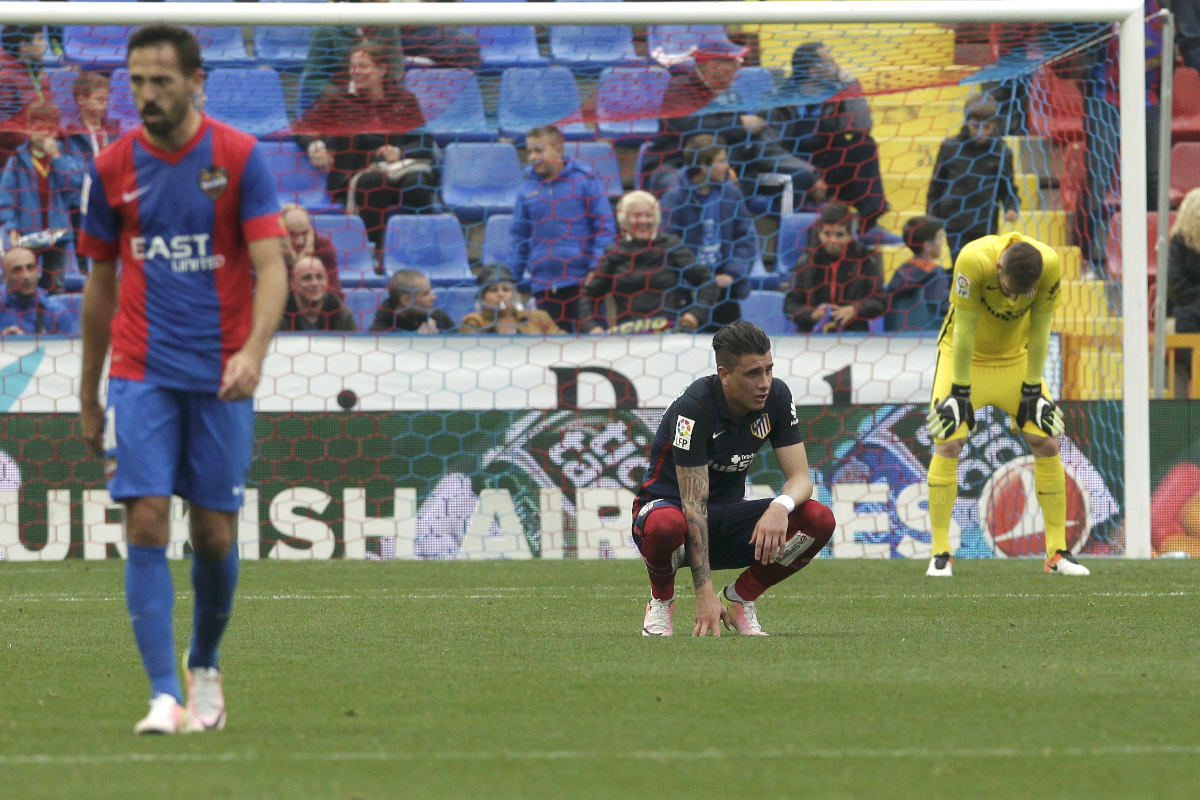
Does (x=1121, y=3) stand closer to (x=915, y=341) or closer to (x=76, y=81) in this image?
(x=915, y=341)

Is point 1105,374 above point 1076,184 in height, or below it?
below

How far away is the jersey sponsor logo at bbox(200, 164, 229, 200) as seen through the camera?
14.6 ft

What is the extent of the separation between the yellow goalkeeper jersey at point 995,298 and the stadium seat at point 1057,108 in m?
2.99

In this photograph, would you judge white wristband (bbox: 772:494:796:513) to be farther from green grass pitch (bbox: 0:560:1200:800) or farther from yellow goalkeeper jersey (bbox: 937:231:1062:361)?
yellow goalkeeper jersey (bbox: 937:231:1062:361)

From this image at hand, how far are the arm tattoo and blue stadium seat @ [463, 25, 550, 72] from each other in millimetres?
5880

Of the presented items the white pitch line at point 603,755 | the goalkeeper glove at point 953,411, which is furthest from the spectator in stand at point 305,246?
the white pitch line at point 603,755

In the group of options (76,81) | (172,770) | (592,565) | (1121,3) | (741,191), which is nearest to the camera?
(172,770)

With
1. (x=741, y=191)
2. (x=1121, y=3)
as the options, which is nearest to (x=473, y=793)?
(x=1121, y=3)

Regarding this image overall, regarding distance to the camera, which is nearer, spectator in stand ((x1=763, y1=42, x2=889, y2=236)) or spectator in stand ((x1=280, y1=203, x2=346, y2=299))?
spectator in stand ((x1=280, y1=203, x2=346, y2=299))

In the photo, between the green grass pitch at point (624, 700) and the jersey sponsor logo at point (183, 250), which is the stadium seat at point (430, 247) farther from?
the jersey sponsor logo at point (183, 250)

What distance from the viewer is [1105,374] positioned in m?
11.7

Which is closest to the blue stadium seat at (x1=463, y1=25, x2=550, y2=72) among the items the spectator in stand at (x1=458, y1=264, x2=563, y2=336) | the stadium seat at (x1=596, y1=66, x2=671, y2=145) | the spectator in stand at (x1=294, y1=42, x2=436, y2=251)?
the stadium seat at (x1=596, y1=66, x2=671, y2=145)

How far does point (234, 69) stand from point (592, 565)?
4.53 meters

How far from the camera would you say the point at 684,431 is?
653cm
